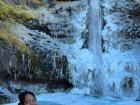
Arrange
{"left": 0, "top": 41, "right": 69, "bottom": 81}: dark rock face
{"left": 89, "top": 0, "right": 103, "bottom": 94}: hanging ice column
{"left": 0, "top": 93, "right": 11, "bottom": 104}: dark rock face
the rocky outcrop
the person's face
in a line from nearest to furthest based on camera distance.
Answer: the person's face, {"left": 0, "top": 93, "right": 11, "bottom": 104}: dark rock face, {"left": 0, "top": 41, "right": 69, "bottom": 81}: dark rock face, the rocky outcrop, {"left": 89, "top": 0, "right": 103, "bottom": 94}: hanging ice column

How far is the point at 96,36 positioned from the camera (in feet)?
43.7

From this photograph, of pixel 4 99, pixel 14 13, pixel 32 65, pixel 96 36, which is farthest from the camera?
pixel 96 36

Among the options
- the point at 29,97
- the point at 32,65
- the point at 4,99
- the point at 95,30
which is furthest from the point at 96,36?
the point at 29,97

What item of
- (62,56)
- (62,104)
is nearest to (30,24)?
(62,56)

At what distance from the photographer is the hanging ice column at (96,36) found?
40.2 feet

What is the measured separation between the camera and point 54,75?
12.0 m

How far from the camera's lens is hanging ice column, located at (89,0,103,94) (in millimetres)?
12250

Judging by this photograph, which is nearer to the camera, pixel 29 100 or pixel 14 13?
pixel 29 100

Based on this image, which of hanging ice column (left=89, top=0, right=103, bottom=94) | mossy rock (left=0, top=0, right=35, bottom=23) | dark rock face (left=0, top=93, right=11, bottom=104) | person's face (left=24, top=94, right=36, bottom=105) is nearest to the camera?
person's face (left=24, top=94, right=36, bottom=105)

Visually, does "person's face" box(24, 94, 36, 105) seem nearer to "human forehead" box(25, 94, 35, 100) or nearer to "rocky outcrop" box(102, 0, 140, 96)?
"human forehead" box(25, 94, 35, 100)

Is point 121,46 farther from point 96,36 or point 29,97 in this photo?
point 29,97

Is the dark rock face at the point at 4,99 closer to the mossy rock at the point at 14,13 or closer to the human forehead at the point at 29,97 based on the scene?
the mossy rock at the point at 14,13

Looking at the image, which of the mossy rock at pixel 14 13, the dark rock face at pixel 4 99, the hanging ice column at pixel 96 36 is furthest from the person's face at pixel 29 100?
the mossy rock at pixel 14 13

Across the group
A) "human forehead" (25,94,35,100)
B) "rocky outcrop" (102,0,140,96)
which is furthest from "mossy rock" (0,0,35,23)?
"human forehead" (25,94,35,100)
